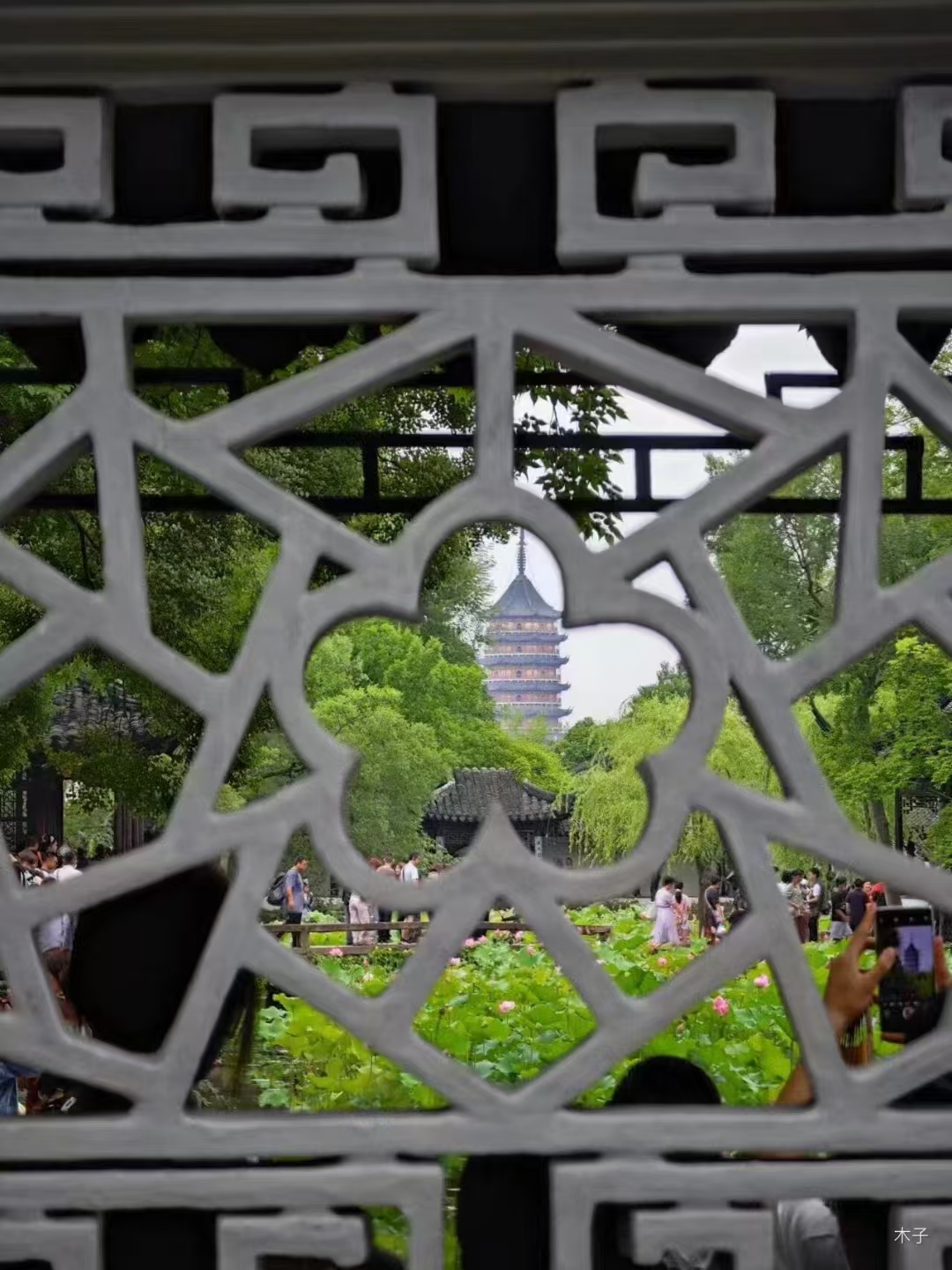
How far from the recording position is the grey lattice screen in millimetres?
1810

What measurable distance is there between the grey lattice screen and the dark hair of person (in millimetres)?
580

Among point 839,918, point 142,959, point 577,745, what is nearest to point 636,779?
point 839,918

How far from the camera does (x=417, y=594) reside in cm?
184

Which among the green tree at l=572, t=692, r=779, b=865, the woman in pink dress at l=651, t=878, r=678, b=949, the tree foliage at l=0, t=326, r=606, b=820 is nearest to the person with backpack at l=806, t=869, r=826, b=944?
the green tree at l=572, t=692, r=779, b=865

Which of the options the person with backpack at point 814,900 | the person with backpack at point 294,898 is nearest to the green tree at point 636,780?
the person with backpack at point 814,900

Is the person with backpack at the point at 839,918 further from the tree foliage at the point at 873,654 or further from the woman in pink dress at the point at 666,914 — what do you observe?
the woman in pink dress at the point at 666,914

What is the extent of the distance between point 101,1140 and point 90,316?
40.0 inches

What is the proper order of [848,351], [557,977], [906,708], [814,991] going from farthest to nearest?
[906,708] → [557,977] → [848,351] → [814,991]

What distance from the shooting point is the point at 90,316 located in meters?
1.89

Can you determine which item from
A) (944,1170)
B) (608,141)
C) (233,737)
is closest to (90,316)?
(233,737)

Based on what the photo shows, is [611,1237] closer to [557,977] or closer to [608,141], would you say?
[608,141]

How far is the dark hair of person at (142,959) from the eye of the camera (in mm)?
2404

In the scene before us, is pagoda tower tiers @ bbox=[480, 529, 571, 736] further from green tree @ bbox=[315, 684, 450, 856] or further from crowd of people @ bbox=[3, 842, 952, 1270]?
crowd of people @ bbox=[3, 842, 952, 1270]

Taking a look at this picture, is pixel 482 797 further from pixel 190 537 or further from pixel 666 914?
pixel 190 537
